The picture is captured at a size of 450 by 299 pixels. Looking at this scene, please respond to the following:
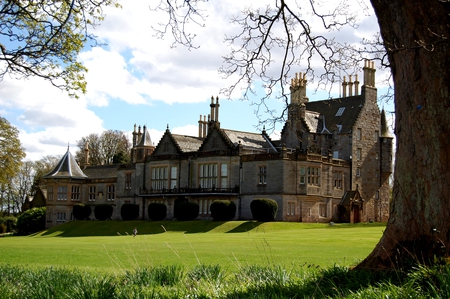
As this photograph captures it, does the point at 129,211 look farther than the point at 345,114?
Yes

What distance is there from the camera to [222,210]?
50.6 metres

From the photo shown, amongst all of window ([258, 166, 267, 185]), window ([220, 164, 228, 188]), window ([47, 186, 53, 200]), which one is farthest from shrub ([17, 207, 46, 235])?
window ([258, 166, 267, 185])

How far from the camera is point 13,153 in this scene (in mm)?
55625

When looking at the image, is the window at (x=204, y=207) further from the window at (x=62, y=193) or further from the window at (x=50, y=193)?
the window at (x=50, y=193)

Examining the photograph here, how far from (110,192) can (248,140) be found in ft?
61.2

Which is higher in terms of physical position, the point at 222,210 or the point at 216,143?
the point at 216,143

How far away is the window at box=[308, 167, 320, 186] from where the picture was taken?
5191 cm

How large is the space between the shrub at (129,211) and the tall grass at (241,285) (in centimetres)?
4691

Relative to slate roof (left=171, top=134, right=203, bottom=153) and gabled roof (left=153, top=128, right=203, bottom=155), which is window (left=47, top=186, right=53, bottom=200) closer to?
gabled roof (left=153, top=128, right=203, bottom=155)

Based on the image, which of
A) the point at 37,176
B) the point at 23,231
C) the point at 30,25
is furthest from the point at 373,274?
the point at 37,176

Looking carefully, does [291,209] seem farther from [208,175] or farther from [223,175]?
[208,175]

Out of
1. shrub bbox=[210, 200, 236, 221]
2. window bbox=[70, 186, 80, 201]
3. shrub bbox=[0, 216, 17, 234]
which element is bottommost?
shrub bbox=[0, 216, 17, 234]

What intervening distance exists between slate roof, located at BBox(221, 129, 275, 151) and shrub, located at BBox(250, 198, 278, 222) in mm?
7326

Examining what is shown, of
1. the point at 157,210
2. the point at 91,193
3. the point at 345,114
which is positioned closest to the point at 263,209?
the point at 157,210
